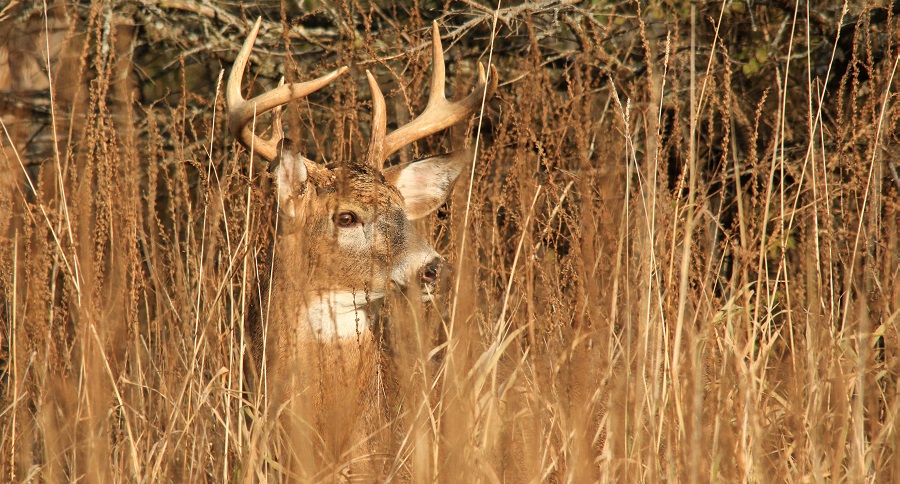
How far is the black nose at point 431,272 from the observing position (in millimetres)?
3264

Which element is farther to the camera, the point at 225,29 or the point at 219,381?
the point at 225,29

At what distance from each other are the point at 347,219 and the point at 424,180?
66cm

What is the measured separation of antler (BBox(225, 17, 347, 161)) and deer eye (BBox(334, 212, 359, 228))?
392 millimetres

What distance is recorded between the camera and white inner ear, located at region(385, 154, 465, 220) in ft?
13.3

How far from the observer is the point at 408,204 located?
416cm

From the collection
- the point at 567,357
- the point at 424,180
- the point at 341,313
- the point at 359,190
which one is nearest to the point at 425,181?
the point at 424,180

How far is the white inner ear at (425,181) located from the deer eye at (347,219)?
0.49 meters

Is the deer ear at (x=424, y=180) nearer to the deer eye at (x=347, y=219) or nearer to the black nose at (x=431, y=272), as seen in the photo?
the deer eye at (x=347, y=219)

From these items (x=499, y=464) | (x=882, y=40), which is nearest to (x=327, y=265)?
(x=499, y=464)

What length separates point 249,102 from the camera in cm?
351

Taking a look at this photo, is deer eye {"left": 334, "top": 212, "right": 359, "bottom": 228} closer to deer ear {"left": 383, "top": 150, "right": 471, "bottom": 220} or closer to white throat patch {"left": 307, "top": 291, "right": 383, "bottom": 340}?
white throat patch {"left": 307, "top": 291, "right": 383, "bottom": 340}

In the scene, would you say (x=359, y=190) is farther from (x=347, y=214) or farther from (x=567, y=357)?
(x=567, y=357)

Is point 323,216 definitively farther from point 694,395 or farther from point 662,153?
point 694,395

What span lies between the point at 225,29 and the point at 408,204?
191 centimetres
